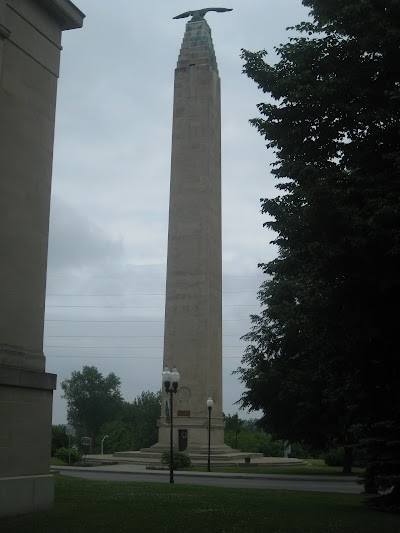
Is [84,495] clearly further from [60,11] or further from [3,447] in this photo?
[60,11]

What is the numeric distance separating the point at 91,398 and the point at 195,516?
359ft

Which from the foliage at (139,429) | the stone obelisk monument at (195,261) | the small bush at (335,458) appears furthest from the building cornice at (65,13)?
the foliage at (139,429)

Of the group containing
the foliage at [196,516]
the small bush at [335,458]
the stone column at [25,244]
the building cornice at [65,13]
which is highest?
the building cornice at [65,13]

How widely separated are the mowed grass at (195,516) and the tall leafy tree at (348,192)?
5.12ft

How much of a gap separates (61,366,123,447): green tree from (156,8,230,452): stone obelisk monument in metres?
75.4

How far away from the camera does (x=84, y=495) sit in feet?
51.4

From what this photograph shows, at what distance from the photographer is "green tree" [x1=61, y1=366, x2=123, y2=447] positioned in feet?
387

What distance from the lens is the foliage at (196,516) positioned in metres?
10.8

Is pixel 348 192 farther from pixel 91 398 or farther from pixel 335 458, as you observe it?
pixel 91 398

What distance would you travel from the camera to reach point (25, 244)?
1259cm

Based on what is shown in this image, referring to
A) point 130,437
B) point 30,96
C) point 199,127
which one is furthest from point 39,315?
point 130,437

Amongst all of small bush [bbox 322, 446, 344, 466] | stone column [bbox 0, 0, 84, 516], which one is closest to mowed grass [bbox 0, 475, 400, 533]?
stone column [bbox 0, 0, 84, 516]

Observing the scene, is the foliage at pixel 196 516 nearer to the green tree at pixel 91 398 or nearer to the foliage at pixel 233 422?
the foliage at pixel 233 422

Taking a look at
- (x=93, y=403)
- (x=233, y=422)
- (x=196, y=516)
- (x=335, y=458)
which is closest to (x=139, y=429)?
(x=233, y=422)
